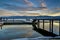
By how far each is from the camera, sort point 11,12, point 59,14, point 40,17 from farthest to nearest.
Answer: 1. point 40,17
2. point 11,12
3. point 59,14

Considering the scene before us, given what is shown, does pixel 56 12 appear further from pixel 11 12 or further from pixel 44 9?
pixel 11 12

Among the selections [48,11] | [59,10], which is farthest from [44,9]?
[59,10]

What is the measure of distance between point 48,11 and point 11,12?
8.37ft

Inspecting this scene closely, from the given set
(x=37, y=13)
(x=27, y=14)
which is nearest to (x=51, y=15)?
(x=37, y=13)

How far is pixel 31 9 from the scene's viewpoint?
10.7 meters

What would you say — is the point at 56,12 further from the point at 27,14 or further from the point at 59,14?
the point at 27,14

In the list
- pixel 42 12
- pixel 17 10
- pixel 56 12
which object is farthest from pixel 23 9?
pixel 56 12

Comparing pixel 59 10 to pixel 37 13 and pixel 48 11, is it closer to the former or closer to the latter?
pixel 48 11

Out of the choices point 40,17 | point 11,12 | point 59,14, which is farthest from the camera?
point 40,17

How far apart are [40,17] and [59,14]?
1950 millimetres

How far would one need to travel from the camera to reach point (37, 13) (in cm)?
1099

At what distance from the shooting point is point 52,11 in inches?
410

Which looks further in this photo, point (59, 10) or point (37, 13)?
point (37, 13)

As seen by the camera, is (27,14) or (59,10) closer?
(59,10)
